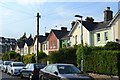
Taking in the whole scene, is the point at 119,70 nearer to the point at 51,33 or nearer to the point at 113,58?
the point at 113,58

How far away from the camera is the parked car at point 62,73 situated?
1556 cm

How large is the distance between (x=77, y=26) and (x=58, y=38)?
32.4ft

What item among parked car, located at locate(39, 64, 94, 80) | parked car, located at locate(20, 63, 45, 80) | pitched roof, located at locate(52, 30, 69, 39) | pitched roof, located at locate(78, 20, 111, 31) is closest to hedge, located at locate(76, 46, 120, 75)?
parked car, located at locate(20, 63, 45, 80)

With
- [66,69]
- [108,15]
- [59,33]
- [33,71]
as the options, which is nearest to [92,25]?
[108,15]

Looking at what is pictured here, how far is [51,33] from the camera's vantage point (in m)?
65.1

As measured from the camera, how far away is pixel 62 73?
16.4 m

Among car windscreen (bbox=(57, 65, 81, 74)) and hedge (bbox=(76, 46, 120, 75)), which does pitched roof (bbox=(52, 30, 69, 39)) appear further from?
car windscreen (bbox=(57, 65, 81, 74))

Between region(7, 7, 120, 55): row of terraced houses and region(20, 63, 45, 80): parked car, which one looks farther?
region(7, 7, 120, 55): row of terraced houses

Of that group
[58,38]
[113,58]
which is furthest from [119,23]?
[58,38]

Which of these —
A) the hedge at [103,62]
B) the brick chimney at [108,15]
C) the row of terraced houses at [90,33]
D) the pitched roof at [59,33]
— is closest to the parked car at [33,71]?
the hedge at [103,62]

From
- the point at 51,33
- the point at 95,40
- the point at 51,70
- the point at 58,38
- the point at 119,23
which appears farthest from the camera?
the point at 51,33

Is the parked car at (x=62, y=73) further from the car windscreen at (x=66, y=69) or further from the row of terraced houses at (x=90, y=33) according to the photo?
the row of terraced houses at (x=90, y=33)

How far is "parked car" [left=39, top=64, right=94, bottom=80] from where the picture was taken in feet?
51.1

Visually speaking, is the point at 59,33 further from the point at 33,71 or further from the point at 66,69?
the point at 66,69
